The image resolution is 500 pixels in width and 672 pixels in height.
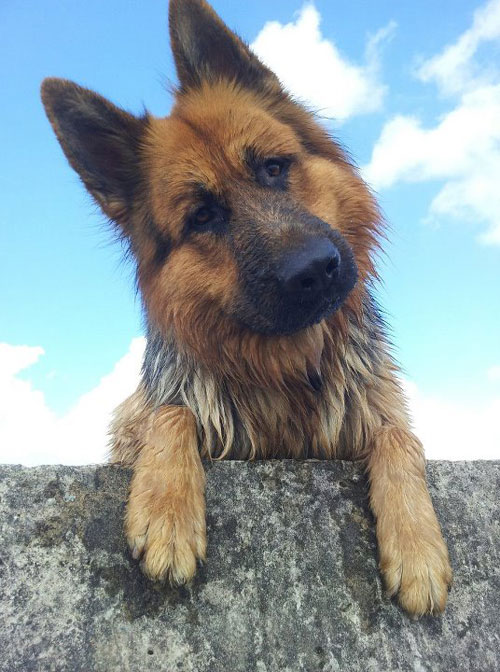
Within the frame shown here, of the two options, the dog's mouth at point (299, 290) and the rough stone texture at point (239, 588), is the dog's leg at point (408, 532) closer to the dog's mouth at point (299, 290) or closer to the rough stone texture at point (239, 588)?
the rough stone texture at point (239, 588)

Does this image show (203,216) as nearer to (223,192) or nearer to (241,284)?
(223,192)

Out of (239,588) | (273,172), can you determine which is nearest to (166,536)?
(239,588)

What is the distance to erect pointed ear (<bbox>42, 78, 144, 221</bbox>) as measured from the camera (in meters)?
3.51

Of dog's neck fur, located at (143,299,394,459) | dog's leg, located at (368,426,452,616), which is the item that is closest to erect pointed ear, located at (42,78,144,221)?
dog's neck fur, located at (143,299,394,459)

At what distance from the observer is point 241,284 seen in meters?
3.20

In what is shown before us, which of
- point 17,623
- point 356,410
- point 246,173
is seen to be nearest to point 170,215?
point 246,173

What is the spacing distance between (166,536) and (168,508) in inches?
5.2

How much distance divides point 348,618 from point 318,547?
0.32 meters

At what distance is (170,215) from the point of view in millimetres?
3533

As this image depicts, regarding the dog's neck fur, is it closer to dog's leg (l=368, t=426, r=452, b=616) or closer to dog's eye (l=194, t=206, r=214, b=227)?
dog's leg (l=368, t=426, r=452, b=616)

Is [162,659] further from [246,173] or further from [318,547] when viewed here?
[246,173]

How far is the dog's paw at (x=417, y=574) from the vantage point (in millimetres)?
2596

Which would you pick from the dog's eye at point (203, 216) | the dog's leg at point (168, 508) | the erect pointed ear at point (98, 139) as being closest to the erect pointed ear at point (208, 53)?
Answer: the erect pointed ear at point (98, 139)

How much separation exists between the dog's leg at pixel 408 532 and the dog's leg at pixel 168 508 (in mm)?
866
